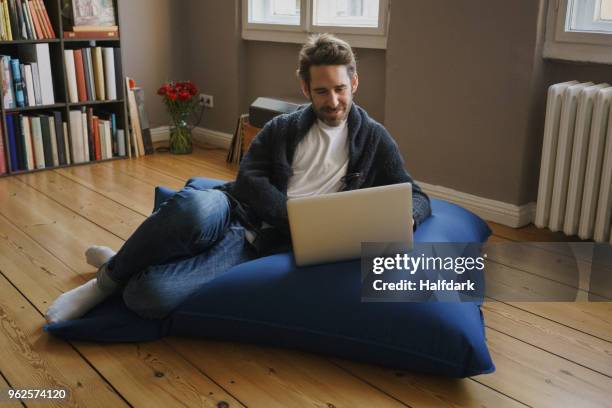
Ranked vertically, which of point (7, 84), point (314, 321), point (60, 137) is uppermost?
point (7, 84)

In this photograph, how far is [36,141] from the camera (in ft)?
13.0

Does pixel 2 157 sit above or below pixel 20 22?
below

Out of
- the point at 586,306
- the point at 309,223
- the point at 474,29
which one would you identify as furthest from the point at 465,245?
the point at 474,29

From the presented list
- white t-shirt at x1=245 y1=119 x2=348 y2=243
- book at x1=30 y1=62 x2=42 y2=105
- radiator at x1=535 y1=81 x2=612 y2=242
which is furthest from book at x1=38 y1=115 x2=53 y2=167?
radiator at x1=535 y1=81 x2=612 y2=242

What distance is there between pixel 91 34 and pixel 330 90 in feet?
8.32

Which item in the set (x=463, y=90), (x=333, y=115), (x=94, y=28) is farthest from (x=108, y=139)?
(x=333, y=115)

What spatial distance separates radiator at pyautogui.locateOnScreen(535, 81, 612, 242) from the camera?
262cm

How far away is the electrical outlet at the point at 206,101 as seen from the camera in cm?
479

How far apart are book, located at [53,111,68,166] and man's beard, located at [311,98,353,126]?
2.37 metres

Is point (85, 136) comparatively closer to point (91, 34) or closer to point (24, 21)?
point (91, 34)

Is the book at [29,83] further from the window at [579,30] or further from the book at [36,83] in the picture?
the window at [579,30]

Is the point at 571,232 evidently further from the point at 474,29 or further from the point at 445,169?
the point at 474,29

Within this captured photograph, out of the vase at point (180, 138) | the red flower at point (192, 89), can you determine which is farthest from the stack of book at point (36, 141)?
the red flower at point (192, 89)

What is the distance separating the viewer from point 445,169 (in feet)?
10.8
